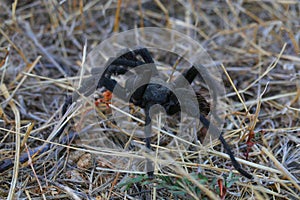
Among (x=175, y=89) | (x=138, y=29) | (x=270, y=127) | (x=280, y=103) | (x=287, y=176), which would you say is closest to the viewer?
(x=287, y=176)

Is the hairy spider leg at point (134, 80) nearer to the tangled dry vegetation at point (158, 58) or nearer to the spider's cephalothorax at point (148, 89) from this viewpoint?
the spider's cephalothorax at point (148, 89)

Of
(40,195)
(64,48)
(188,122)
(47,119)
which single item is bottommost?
(40,195)

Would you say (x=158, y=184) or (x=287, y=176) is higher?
(x=287, y=176)

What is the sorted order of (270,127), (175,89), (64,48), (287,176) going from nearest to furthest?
(287,176) → (175,89) → (270,127) → (64,48)

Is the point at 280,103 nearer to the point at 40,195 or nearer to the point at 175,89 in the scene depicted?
the point at 175,89

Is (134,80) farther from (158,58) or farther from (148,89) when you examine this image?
(158,58)

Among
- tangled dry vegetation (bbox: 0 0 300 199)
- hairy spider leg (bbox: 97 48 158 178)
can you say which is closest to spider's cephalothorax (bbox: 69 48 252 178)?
hairy spider leg (bbox: 97 48 158 178)

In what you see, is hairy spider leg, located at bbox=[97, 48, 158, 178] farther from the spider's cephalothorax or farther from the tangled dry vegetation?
the tangled dry vegetation

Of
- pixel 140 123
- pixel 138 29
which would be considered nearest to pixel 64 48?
pixel 138 29
